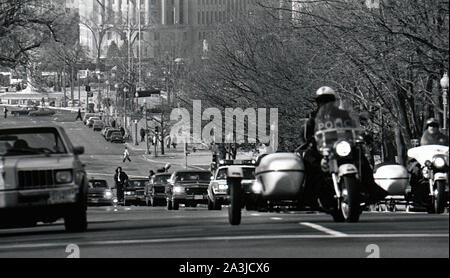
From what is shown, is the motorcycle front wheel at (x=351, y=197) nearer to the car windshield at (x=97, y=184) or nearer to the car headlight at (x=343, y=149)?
the car headlight at (x=343, y=149)

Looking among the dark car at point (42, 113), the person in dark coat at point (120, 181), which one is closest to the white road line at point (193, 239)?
the person in dark coat at point (120, 181)

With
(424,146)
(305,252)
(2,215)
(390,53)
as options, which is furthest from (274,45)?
(305,252)

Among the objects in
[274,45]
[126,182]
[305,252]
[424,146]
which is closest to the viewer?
[305,252]

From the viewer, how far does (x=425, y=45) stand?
3294cm

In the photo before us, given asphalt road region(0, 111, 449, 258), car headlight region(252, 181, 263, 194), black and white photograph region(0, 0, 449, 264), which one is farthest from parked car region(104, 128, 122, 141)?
car headlight region(252, 181, 263, 194)

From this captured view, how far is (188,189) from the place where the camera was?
147ft

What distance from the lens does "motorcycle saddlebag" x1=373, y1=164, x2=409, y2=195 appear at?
15778 mm

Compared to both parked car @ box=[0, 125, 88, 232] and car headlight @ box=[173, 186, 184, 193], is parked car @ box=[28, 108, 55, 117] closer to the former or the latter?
car headlight @ box=[173, 186, 184, 193]

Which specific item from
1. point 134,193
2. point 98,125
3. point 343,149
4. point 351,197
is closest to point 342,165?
point 343,149

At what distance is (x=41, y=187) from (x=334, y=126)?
14.5 ft

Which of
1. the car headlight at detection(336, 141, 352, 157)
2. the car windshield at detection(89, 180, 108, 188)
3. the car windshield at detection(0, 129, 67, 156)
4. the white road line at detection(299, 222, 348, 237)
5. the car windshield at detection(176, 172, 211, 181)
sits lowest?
the car windshield at detection(89, 180, 108, 188)

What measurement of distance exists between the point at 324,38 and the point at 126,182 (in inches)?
1063

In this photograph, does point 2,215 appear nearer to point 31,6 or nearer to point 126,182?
point 31,6
